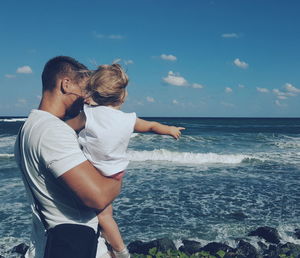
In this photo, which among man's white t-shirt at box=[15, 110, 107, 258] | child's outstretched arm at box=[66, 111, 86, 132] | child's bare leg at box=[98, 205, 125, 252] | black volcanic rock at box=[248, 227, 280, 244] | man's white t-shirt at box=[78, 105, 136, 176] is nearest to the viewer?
man's white t-shirt at box=[15, 110, 107, 258]

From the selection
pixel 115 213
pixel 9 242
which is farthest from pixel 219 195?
pixel 9 242

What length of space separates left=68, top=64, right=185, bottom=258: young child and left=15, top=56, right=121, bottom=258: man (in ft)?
0.43

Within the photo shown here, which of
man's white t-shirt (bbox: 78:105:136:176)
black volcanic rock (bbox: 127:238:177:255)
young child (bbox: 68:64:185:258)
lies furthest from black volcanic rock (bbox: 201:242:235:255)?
man's white t-shirt (bbox: 78:105:136:176)

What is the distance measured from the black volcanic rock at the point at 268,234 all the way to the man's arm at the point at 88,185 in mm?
6298

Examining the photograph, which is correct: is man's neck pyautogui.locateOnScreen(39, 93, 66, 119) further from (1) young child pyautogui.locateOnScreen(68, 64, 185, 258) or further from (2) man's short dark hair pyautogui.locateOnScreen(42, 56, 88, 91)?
(1) young child pyautogui.locateOnScreen(68, 64, 185, 258)

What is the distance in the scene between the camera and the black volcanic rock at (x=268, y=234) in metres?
6.84

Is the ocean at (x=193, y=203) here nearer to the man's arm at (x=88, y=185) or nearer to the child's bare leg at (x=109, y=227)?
the child's bare leg at (x=109, y=227)

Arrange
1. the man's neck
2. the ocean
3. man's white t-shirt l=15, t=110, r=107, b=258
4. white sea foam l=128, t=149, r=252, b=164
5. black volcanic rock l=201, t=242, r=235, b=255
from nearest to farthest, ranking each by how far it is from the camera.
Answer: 1. man's white t-shirt l=15, t=110, r=107, b=258
2. the man's neck
3. black volcanic rock l=201, t=242, r=235, b=255
4. the ocean
5. white sea foam l=128, t=149, r=252, b=164

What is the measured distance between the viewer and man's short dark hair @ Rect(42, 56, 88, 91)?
71.6 inches

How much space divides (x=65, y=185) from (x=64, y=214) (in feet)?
0.74

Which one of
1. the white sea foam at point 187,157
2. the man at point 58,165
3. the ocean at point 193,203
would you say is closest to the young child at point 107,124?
the man at point 58,165

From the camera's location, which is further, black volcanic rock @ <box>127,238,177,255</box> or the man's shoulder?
black volcanic rock @ <box>127,238,177,255</box>

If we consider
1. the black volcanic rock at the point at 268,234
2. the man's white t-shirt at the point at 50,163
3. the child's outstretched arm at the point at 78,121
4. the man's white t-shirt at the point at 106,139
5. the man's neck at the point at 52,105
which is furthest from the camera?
the black volcanic rock at the point at 268,234

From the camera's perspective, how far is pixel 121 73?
7.42 feet
